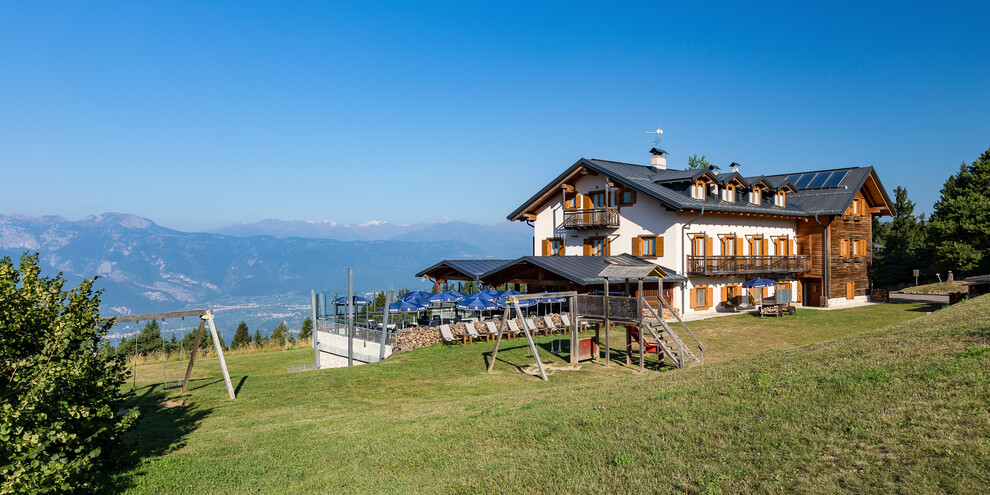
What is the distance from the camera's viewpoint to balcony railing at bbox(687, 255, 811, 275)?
35.9 metres

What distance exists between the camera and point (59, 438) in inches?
Answer: 310

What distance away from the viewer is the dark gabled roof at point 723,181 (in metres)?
35.7

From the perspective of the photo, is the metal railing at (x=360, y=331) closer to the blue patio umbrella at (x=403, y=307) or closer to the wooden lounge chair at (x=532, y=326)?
the blue patio umbrella at (x=403, y=307)

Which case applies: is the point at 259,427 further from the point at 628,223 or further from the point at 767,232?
the point at 767,232

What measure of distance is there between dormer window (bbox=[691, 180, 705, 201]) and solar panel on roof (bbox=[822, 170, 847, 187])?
43.5ft

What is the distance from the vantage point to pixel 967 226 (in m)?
42.5

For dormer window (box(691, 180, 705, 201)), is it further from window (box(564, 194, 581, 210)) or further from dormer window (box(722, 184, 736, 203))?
window (box(564, 194, 581, 210))

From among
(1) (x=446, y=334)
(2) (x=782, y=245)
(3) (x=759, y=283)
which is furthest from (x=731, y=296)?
(1) (x=446, y=334)

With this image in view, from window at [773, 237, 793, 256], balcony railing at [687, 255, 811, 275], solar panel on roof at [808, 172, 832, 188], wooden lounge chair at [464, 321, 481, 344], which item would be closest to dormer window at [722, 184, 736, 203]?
balcony railing at [687, 255, 811, 275]

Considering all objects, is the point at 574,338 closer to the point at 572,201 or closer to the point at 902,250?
the point at 572,201

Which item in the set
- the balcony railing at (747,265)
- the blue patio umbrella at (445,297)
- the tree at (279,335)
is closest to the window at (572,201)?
the balcony railing at (747,265)

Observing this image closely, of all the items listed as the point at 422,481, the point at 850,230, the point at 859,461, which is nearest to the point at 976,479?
the point at 859,461

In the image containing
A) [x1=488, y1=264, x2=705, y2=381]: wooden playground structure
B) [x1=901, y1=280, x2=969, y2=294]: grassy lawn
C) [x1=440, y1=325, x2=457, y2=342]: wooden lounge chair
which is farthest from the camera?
[x1=901, y1=280, x2=969, y2=294]: grassy lawn

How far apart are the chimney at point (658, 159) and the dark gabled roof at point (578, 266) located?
30.6 ft
